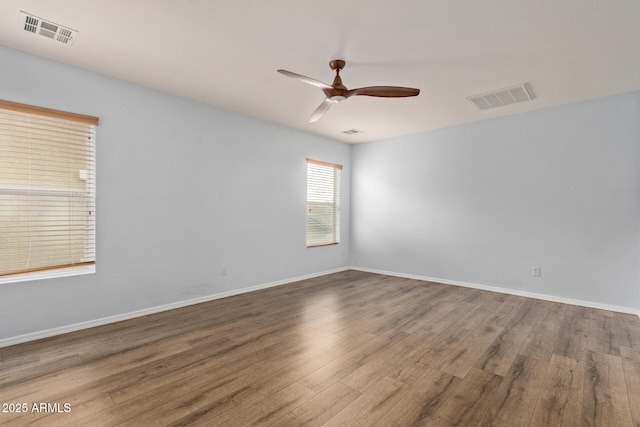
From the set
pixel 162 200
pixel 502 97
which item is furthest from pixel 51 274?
pixel 502 97

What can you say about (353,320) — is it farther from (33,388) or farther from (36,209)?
(36,209)

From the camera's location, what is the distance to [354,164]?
20.6 ft

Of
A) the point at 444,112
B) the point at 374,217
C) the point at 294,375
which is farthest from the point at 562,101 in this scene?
the point at 294,375

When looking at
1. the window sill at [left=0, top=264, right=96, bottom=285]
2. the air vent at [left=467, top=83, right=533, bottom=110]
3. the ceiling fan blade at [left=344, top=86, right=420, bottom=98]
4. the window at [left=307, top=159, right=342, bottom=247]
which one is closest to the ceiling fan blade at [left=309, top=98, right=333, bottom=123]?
the ceiling fan blade at [left=344, top=86, right=420, bottom=98]

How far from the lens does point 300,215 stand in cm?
521

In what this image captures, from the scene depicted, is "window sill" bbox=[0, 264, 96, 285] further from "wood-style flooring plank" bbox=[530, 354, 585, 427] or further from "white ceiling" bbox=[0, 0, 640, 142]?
"wood-style flooring plank" bbox=[530, 354, 585, 427]

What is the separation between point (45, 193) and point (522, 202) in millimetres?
5687

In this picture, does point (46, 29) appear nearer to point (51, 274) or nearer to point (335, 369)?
point (51, 274)

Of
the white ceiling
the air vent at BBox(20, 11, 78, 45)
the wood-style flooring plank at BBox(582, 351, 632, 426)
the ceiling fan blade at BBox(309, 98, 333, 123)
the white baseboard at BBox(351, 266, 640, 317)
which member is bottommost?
the wood-style flooring plank at BBox(582, 351, 632, 426)

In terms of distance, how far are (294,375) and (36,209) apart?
281 centimetres

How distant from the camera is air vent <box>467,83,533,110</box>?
11.3 feet

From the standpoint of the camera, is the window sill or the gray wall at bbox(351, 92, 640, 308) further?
the gray wall at bbox(351, 92, 640, 308)

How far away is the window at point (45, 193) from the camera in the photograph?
Result: 2.65 m

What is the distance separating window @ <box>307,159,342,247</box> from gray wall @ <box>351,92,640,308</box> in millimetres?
722
